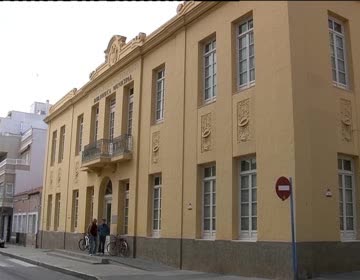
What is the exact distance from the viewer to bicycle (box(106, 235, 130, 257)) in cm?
2220

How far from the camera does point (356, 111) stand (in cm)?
1594

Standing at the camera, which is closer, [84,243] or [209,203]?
[209,203]

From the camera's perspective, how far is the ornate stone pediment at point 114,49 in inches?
993

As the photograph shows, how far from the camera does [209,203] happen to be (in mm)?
17609

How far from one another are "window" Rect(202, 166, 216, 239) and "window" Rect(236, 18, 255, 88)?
127 inches

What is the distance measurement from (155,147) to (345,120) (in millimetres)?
8138

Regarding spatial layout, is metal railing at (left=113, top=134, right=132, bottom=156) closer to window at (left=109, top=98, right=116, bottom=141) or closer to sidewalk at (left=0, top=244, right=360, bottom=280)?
window at (left=109, top=98, right=116, bottom=141)

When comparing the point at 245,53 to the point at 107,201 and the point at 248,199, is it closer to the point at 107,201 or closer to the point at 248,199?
the point at 248,199

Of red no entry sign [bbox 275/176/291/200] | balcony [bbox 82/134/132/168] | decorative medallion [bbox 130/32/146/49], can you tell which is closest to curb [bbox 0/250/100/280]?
balcony [bbox 82/134/132/168]

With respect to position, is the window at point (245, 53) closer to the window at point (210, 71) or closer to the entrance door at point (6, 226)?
the window at point (210, 71)

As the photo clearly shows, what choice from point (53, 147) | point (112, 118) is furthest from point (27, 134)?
point (112, 118)

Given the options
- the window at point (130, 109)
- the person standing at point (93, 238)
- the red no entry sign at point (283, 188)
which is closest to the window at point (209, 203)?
the red no entry sign at point (283, 188)

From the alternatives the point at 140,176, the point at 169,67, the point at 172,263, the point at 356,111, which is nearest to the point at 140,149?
the point at 140,176

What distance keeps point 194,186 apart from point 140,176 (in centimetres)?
446
